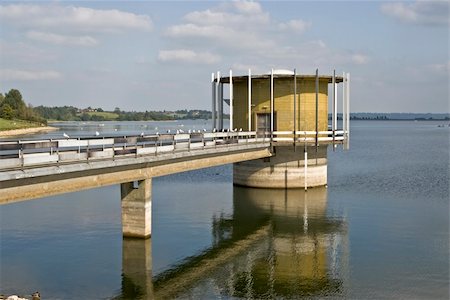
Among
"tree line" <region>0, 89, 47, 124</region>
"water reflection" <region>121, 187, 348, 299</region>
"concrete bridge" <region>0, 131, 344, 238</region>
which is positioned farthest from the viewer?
"tree line" <region>0, 89, 47, 124</region>

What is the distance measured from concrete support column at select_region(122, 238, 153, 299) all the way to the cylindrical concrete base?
19.5 meters

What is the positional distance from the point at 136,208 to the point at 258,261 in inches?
263

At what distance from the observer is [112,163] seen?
23281 mm

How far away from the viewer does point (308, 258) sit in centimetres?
2562

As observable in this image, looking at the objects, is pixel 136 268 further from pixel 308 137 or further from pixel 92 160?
pixel 308 137

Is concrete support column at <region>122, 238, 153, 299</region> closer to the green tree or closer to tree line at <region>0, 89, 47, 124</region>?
the green tree

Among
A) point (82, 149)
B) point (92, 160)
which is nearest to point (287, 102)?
point (82, 149)

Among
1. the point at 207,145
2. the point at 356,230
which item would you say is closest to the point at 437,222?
the point at 356,230

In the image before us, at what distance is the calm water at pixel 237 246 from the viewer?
21109 millimetres

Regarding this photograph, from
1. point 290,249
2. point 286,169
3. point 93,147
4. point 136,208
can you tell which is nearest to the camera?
point 136,208

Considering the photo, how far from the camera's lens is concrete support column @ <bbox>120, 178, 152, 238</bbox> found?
26906mm

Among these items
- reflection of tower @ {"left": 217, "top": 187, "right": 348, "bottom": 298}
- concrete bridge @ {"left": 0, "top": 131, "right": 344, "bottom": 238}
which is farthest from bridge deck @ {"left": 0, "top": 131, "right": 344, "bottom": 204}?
reflection of tower @ {"left": 217, "top": 187, "right": 348, "bottom": 298}

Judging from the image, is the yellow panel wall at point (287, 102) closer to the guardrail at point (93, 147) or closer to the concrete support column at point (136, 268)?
the guardrail at point (93, 147)

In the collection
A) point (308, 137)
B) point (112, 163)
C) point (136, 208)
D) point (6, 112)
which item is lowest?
point (136, 208)
